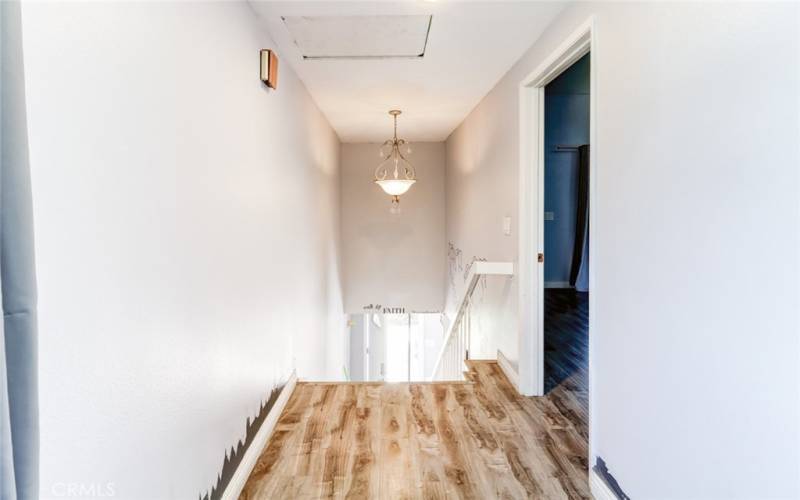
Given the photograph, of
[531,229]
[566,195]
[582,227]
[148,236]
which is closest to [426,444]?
[531,229]

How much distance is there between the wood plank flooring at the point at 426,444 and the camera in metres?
1.79

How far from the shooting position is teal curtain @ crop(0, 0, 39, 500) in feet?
1.87

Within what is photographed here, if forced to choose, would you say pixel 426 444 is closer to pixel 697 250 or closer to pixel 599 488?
pixel 599 488

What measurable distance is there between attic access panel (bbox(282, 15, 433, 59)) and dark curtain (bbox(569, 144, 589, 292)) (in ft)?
12.3

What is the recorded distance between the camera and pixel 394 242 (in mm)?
6074

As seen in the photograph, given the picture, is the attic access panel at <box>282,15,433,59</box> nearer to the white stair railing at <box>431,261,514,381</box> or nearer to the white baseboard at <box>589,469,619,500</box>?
the white stair railing at <box>431,261,514,381</box>

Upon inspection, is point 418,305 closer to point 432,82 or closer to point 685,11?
point 432,82

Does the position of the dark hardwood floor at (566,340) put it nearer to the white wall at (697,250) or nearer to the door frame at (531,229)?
the door frame at (531,229)

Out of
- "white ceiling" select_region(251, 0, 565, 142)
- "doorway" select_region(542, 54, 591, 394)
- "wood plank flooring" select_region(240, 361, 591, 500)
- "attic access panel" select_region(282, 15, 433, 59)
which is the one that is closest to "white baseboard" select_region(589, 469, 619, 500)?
"wood plank flooring" select_region(240, 361, 591, 500)

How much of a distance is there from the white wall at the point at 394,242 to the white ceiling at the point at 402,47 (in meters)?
2.05

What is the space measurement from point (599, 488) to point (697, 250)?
3.67ft

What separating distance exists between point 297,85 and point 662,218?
2.54 m

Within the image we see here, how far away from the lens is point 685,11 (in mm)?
1204

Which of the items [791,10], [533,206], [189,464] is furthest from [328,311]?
[791,10]
